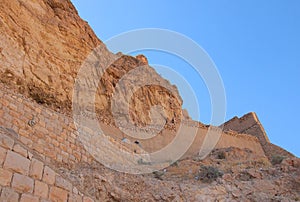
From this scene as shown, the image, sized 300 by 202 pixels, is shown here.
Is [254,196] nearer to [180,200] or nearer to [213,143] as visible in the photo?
[180,200]

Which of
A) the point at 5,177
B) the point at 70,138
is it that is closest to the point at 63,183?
the point at 5,177

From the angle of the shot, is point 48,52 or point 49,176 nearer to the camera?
point 49,176

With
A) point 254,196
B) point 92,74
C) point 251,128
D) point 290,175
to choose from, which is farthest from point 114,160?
point 251,128

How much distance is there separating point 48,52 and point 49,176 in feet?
32.9

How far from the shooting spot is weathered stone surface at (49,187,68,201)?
3.42 m

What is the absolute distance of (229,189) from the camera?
7.89 metres

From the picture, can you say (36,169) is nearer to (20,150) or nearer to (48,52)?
(20,150)

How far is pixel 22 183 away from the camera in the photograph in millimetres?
3098

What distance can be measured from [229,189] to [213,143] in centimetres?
1035

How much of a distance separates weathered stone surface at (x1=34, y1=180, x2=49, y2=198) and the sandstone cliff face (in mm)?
7166

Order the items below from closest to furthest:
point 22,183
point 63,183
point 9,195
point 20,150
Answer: point 9,195
point 22,183
point 20,150
point 63,183

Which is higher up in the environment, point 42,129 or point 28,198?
point 42,129

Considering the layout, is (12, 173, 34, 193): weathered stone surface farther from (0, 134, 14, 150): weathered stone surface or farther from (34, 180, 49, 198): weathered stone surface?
(0, 134, 14, 150): weathered stone surface

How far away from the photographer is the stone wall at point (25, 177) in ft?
9.72
